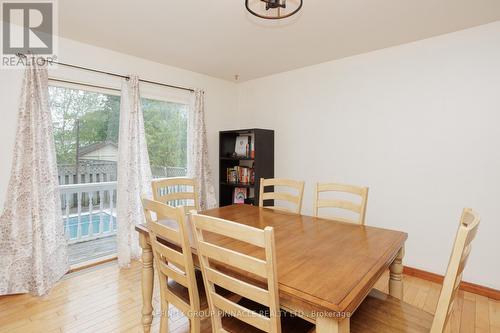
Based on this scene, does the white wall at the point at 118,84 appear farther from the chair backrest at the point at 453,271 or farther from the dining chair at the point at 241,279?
the chair backrest at the point at 453,271

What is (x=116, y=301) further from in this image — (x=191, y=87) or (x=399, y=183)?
(x=399, y=183)

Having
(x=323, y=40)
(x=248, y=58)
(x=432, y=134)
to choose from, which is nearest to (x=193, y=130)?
(x=248, y=58)

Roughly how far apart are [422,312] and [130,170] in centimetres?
288

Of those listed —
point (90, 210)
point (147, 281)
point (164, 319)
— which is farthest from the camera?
point (90, 210)

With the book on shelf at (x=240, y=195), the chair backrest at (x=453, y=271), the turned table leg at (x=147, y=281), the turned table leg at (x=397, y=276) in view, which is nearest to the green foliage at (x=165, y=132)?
the book on shelf at (x=240, y=195)

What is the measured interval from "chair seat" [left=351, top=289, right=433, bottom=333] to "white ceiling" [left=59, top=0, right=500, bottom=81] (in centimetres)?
205

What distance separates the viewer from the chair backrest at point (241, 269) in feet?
3.20

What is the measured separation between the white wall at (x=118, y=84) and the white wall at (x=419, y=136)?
1283 mm

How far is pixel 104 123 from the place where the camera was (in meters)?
3.12

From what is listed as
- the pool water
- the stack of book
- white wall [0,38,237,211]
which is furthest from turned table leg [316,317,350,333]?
the pool water

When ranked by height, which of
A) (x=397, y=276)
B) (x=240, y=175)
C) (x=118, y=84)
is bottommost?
(x=397, y=276)

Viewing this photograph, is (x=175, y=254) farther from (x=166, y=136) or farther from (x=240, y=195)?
(x=240, y=195)

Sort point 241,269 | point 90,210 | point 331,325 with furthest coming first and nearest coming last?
Result: point 90,210 < point 241,269 < point 331,325

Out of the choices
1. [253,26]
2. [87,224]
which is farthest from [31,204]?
[253,26]
